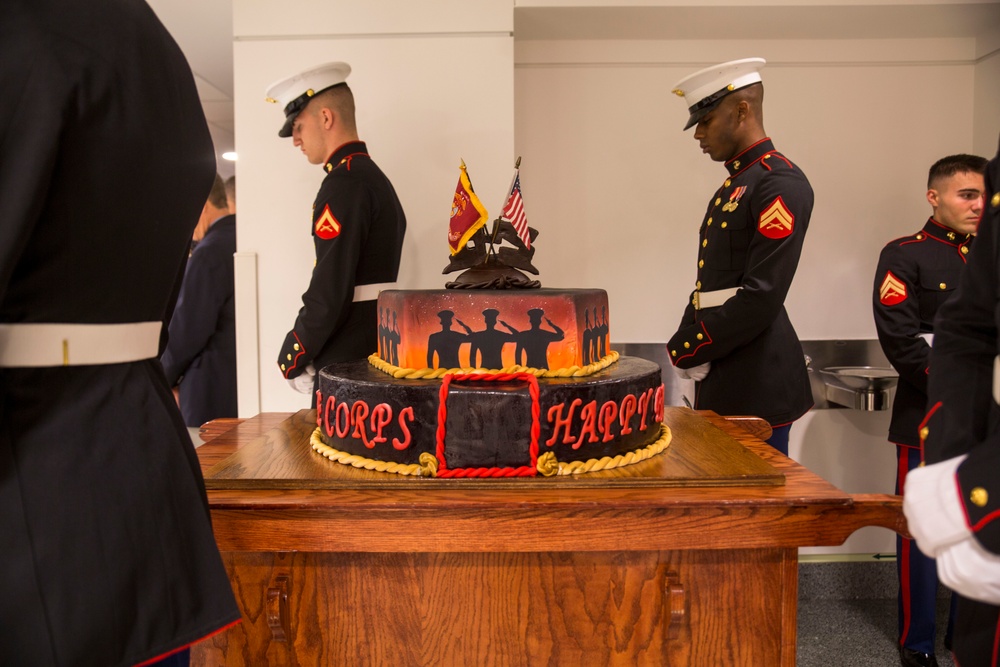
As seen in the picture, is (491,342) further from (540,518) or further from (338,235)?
(338,235)

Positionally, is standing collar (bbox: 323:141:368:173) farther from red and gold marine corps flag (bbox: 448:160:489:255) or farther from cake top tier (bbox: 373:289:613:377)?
cake top tier (bbox: 373:289:613:377)

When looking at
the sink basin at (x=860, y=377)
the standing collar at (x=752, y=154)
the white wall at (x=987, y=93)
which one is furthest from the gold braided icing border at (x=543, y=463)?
the white wall at (x=987, y=93)

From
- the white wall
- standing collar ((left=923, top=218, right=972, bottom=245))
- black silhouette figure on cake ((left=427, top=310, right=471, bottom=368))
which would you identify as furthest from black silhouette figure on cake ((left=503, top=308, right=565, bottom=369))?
the white wall

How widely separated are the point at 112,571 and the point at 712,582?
102 cm

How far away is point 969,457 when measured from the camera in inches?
34.8

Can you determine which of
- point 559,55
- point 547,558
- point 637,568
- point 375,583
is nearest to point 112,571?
point 375,583

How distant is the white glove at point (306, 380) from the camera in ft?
8.23

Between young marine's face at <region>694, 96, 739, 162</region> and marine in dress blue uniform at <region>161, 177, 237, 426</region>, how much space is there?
2040 millimetres

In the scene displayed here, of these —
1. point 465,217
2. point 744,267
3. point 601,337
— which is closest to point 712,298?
point 744,267

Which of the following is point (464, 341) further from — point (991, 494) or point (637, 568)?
point (991, 494)

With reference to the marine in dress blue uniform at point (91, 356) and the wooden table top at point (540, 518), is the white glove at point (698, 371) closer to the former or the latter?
the wooden table top at point (540, 518)

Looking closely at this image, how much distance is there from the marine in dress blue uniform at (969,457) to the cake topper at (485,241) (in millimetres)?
908

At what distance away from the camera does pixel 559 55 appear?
3.20 meters

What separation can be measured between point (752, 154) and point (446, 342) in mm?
1340
